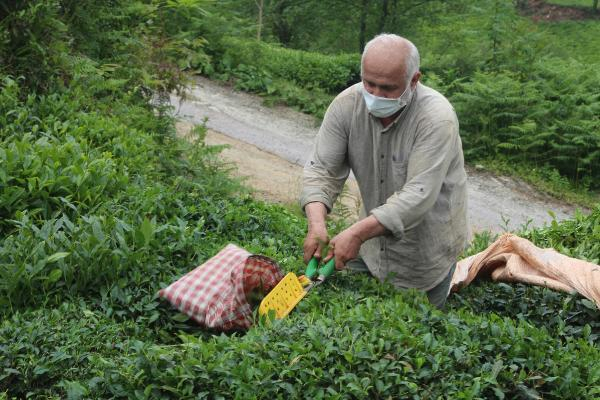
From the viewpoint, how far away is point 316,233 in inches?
165

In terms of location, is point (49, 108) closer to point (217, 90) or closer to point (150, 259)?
point (150, 259)

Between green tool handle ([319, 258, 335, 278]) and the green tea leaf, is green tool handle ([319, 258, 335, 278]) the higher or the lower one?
the higher one

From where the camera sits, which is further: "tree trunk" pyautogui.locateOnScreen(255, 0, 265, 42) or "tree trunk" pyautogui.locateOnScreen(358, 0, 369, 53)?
"tree trunk" pyautogui.locateOnScreen(358, 0, 369, 53)

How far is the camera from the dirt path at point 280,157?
10.5 metres

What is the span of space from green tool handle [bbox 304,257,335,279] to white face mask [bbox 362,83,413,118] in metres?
0.82

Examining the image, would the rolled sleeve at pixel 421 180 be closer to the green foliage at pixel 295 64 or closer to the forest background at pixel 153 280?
the forest background at pixel 153 280

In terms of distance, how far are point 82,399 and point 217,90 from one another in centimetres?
1230

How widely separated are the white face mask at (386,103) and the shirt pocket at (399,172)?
0.95 ft

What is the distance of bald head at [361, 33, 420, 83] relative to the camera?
4.03 metres

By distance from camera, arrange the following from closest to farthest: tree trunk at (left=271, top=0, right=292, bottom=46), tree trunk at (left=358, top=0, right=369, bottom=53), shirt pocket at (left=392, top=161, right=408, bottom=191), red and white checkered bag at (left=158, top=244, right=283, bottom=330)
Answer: red and white checkered bag at (left=158, top=244, right=283, bottom=330)
shirt pocket at (left=392, top=161, right=408, bottom=191)
tree trunk at (left=358, top=0, right=369, bottom=53)
tree trunk at (left=271, top=0, right=292, bottom=46)

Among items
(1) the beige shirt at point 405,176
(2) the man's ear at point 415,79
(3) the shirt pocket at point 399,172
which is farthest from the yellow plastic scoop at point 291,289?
(2) the man's ear at point 415,79

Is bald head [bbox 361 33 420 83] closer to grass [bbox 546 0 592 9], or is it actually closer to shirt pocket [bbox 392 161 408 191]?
shirt pocket [bbox 392 161 408 191]

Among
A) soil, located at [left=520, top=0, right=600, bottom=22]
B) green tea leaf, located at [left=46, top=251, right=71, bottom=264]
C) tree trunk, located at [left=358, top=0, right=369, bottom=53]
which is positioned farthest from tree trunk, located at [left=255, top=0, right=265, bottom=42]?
soil, located at [left=520, top=0, right=600, bottom=22]

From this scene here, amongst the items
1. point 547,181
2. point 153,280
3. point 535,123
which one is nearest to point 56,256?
point 153,280
